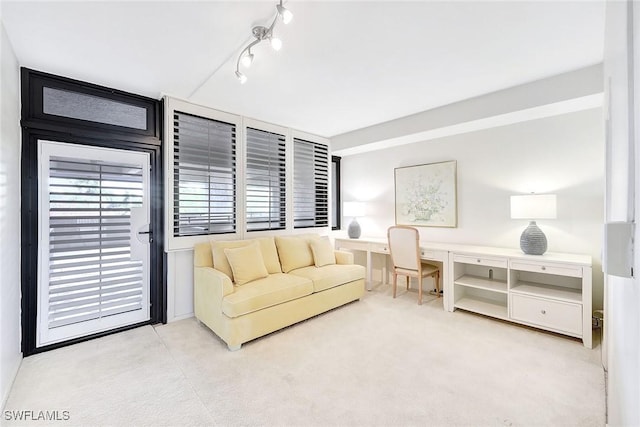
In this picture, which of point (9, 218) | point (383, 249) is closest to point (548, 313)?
point (383, 249)

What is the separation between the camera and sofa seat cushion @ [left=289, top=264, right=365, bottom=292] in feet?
10.4

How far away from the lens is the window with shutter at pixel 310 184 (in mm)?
4340

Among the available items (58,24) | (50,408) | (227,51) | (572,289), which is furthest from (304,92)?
(572,289)

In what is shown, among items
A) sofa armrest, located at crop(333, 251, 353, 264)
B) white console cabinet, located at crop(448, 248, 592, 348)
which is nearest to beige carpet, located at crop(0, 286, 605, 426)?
white console cabinet, located at crop(448, 248, 592, 348)

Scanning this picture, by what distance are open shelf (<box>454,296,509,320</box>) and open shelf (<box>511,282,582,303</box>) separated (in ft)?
1.01

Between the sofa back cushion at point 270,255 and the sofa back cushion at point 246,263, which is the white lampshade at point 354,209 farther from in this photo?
the sofa back cushion at point 246,263

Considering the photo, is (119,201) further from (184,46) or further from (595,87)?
(595,87)

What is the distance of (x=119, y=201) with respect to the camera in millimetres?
2807

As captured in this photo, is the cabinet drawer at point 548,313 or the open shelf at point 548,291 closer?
the cabinet drawer at point 548,313

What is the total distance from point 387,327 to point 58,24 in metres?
3.59

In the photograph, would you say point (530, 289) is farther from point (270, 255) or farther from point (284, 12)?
point (284, 12)

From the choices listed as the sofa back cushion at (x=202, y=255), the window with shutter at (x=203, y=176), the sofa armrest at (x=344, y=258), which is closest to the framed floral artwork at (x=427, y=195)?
the sofa armrest at (x=344, y=258)

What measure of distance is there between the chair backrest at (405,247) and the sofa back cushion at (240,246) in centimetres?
152

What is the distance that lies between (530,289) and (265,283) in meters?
2.75
